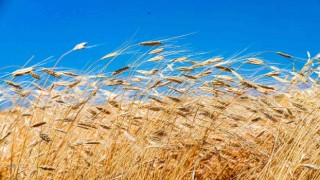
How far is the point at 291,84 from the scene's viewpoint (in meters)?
3.47

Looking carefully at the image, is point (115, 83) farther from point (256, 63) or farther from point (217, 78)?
point (256, 63)

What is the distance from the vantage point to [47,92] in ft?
9.51

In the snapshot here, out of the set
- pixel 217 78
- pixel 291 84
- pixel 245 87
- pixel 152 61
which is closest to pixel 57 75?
pixel 152 61

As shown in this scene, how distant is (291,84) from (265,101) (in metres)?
0.64

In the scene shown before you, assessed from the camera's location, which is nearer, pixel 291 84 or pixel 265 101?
pixel 265 101

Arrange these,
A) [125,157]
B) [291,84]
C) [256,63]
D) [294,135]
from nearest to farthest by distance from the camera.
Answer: [125,157], [294,135], [256,63], [291,84]

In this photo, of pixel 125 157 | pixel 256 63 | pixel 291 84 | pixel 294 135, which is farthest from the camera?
pixel 291 84

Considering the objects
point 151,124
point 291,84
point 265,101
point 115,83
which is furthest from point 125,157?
point 291,84

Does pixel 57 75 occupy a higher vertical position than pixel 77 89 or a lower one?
higher

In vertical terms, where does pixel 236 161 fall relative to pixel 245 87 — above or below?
below

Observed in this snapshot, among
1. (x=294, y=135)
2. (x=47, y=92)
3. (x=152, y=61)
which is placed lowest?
(x=294, y=135)

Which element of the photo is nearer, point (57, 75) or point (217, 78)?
point (57, 75)

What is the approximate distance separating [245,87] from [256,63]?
→ 0.21 m

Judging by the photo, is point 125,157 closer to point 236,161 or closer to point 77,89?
point 77,89
